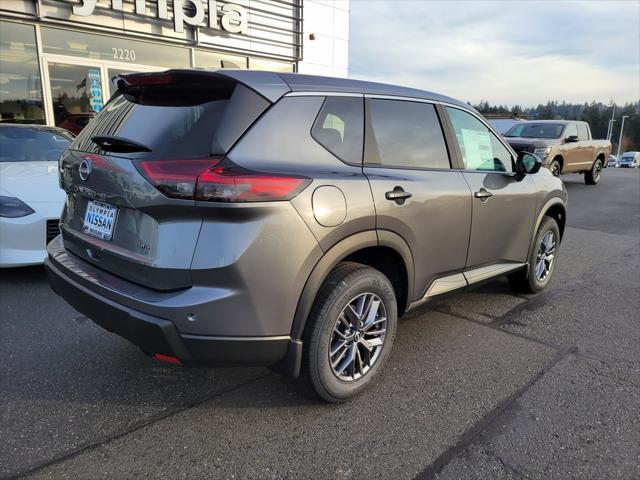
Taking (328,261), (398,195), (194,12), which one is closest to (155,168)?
(328,261)

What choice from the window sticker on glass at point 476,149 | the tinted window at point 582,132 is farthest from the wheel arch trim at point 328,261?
the tinted window at point 582,132

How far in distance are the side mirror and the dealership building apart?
962 centimetres

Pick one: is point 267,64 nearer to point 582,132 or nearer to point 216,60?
point 216,60

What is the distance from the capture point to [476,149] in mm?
3699

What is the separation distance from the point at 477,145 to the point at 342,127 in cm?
148

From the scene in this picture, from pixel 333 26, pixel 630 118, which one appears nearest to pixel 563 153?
pixel 333 26

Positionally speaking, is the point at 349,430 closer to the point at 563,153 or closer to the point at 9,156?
the point at 9,156

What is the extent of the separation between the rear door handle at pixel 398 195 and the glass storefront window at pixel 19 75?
985 centimetres

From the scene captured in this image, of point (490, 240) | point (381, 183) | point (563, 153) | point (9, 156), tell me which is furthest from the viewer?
point (563, 153)

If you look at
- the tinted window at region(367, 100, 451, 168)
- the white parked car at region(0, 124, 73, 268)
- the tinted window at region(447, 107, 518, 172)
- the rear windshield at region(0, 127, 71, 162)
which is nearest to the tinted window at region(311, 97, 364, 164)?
the tinted window at region(367, 100, 451, 168)

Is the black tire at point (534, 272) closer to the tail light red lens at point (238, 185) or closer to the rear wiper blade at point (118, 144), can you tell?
the tail light red lens at point (238, 185)

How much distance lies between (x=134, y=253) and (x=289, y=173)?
2.75ft

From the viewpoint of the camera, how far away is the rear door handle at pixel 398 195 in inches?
108

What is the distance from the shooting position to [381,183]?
8.95ft
